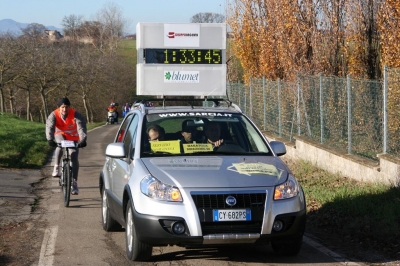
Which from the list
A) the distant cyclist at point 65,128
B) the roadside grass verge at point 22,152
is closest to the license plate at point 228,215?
the distant cyclist at point 65,128

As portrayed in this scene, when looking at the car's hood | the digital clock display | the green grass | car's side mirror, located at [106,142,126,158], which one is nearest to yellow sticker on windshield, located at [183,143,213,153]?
the car's hood

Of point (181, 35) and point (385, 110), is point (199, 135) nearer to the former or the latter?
point (385, 110)

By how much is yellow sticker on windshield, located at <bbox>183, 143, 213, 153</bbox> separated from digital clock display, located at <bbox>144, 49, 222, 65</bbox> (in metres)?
20.2

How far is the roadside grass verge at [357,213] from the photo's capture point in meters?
8.87

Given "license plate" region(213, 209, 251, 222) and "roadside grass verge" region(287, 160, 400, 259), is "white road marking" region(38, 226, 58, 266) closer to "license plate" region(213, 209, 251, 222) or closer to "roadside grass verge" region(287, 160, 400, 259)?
"license plate" region(213, 209, 251, 222)

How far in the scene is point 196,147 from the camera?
27.6 ft

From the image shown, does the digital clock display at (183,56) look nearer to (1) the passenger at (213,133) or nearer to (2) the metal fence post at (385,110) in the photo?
(2) the metal fence post at (385,110)

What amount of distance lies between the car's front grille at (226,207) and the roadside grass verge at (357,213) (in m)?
1.86

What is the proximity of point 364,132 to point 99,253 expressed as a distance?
264 inches

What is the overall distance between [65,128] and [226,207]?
620cm

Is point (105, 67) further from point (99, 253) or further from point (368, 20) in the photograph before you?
point (99, 253)

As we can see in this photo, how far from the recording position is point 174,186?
7227 mm

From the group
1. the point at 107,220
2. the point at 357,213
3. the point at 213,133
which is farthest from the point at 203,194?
the point at 357,213

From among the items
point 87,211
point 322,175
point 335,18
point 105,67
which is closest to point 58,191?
point 87,211
